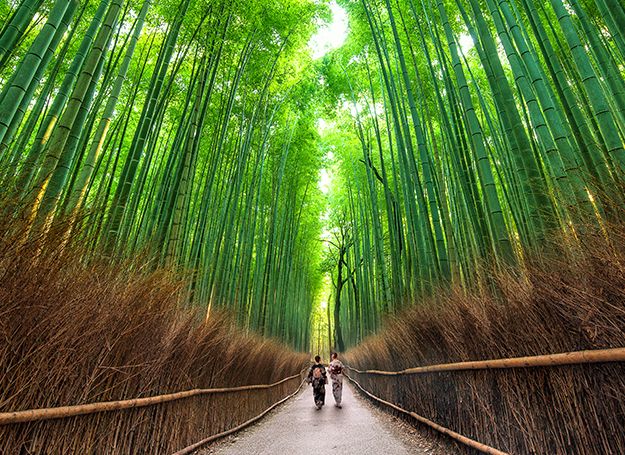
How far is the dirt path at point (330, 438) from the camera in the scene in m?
3.16

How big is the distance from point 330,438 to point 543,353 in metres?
2.74

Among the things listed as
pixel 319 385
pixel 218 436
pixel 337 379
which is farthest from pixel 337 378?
pixel 218 436

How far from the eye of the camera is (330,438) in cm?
370

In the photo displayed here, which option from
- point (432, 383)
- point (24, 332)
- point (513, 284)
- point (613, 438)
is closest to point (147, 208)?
point (24, 332)

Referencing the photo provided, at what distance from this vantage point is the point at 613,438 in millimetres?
1269

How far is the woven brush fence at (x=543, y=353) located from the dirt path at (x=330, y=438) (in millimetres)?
619

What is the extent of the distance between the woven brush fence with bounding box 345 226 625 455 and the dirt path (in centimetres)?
62

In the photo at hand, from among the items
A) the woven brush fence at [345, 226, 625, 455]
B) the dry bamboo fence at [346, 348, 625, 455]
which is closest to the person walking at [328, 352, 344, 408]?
the dry bamboo fence at [346, 348, 625, 455]

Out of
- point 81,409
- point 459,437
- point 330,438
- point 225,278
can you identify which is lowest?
point 330,438

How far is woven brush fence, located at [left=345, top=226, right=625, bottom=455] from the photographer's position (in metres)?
1.25

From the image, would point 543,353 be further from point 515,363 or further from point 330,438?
point 330,438

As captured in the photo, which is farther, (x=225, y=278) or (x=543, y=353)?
(x=225, y=278)

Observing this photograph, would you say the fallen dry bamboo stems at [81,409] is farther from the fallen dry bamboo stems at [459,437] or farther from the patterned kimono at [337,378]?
the patterned kimono at [337,378]

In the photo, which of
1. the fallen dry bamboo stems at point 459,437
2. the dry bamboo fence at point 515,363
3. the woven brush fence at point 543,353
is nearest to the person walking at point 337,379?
the fallen dry bamboo stems at point 459,437
